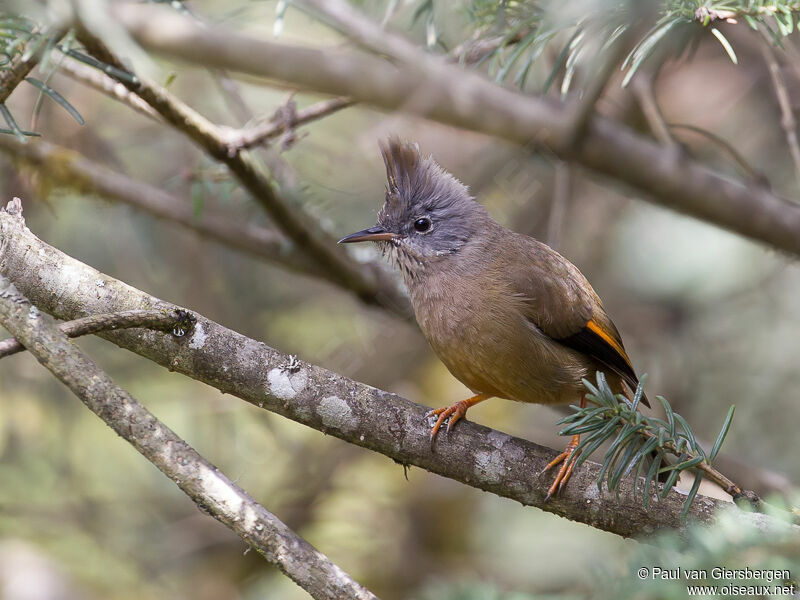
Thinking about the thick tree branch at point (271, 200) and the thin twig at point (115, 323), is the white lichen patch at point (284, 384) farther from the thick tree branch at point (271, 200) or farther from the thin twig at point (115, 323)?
the thick tree branch at point (271, 200)

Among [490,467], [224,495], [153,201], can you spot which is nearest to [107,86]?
[153,201]

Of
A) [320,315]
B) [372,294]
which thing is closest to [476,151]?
[320,315]

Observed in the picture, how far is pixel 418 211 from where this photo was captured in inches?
150

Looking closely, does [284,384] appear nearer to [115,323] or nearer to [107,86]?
[115,323]

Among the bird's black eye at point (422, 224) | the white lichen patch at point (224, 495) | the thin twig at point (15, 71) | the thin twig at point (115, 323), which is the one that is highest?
the bird's black eye at point (422, 224)

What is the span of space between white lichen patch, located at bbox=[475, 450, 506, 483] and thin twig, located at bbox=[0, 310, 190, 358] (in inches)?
41.3

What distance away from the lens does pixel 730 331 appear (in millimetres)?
5355

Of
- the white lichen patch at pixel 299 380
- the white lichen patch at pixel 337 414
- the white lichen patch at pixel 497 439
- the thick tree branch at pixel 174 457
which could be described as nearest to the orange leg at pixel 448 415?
the white lichen patch at pixel 497 439

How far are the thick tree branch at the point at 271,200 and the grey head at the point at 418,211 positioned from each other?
33 centimetres

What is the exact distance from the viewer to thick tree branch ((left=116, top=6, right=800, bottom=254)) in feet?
10.5

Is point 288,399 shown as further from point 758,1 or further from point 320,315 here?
point 320,315

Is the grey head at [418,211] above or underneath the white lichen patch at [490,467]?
above

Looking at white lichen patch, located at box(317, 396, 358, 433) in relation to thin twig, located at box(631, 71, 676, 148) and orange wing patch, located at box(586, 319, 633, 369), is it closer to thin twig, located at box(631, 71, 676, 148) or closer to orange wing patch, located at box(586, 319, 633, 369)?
orange wing patch, located at box(586, 319, 633, 369)

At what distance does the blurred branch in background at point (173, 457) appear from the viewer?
1969 millimetres
